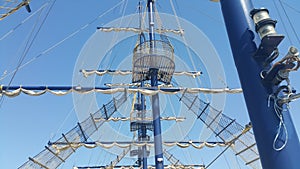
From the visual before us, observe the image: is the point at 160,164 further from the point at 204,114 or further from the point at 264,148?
the point at 264,148

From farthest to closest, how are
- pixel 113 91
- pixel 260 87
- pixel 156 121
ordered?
pixel 156 121 < pixel 113 91 < pixel 260 87

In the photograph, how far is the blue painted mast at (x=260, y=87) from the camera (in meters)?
1.74

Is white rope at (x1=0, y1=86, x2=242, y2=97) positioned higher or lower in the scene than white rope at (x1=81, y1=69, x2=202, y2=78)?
lower

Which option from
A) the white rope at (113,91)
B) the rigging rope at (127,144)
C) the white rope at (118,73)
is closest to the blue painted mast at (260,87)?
the white rope at (113,91)

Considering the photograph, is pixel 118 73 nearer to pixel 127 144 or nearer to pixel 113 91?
pixel 127 144

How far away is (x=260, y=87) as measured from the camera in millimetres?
1938

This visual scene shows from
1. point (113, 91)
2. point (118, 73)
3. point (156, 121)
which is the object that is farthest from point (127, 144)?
point (118, 73)

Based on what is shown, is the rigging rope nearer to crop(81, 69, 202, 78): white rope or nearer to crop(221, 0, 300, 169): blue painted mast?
crop(81, 69, 202, 78): white rope

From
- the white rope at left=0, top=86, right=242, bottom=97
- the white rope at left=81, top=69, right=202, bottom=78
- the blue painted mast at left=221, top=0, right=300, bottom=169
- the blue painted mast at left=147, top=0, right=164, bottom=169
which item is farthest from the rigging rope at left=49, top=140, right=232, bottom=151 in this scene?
the blue painted mast at left=221, top=0, right=300, bottom=169

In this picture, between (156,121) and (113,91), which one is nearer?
(113,91)

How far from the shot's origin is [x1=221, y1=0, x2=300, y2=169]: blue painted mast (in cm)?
174

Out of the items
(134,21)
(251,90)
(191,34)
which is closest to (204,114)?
(191,34)

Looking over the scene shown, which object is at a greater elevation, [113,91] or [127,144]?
[113,91]

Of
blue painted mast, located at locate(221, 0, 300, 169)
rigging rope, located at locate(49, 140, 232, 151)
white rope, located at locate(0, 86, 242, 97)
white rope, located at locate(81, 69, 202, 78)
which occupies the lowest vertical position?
blue painted mast, located at locate(221, 0, 300, 169)
